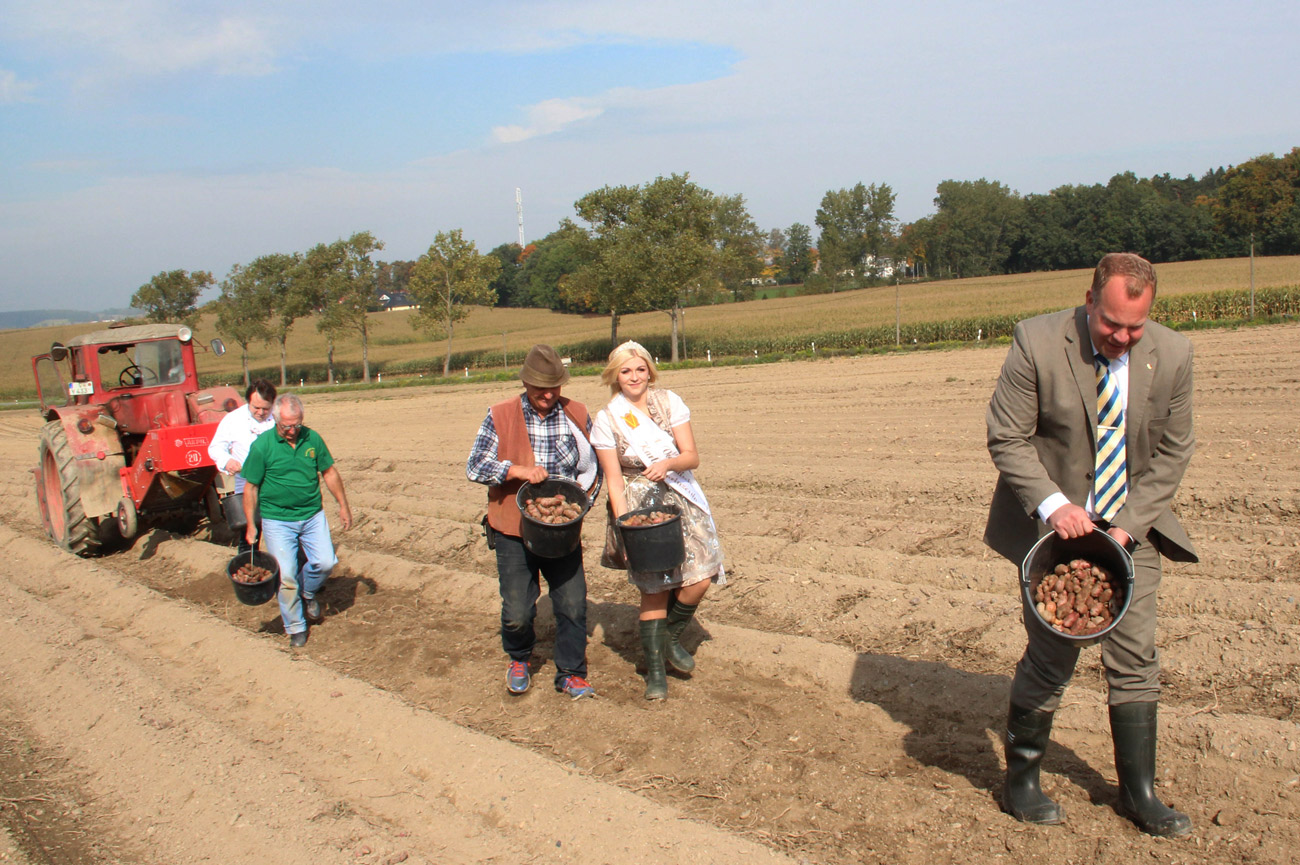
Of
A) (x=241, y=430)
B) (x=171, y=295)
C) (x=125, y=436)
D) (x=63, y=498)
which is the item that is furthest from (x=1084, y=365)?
(x=171, y=295)

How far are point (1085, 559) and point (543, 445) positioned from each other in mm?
2626

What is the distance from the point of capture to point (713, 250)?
38.4 meters

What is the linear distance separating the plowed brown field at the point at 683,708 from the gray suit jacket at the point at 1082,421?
115 centimetres

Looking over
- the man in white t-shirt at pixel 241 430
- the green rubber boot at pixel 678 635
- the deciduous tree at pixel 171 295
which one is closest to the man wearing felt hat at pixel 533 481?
the green rubber boot at pixel 678 635

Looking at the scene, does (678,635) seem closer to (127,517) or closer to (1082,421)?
(1082,421)

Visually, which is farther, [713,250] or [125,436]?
[713,250]

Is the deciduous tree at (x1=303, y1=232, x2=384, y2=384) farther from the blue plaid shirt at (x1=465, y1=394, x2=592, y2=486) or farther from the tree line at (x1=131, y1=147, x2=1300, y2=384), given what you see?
the blue plaid shirt at (x1=465, y1=394, x2=592, y2=486)

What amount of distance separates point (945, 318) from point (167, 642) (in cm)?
3334

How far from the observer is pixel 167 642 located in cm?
633

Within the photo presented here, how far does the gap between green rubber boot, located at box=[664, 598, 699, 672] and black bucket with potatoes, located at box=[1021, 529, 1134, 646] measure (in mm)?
1929

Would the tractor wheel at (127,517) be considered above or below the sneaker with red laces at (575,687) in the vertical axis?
above

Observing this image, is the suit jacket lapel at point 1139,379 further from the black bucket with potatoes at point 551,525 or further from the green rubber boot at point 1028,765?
the black bucket with potatoes at point 551,525

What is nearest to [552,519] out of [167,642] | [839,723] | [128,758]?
[839,723]

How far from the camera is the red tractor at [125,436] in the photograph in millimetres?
8570
